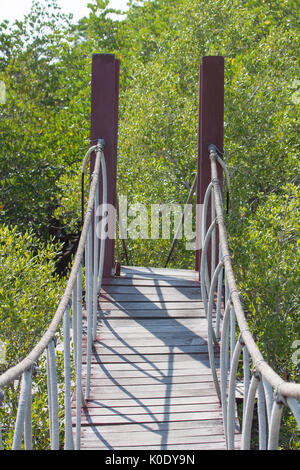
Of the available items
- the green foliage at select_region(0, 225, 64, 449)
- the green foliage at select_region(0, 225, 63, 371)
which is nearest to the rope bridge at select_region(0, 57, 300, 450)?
the green foliage at select_region(0, 225, 64, 449)

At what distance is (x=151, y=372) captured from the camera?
12.1 ft

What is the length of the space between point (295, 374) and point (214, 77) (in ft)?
7.78

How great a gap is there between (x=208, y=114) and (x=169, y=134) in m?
3.36

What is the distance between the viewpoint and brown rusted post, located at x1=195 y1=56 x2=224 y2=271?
466cm

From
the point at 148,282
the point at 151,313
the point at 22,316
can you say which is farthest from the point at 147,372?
the point at 22,316

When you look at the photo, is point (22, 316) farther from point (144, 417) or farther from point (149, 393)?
point (144, 417)

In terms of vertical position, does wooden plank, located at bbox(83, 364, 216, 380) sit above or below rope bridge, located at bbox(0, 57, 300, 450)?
below

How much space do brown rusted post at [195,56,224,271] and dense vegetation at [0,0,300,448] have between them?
680 millimetres

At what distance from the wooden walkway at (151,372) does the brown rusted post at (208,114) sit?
0.82 meters

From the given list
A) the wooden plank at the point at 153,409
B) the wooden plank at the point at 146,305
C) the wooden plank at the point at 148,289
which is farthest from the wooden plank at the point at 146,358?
the wooden plank at the point at 148,289

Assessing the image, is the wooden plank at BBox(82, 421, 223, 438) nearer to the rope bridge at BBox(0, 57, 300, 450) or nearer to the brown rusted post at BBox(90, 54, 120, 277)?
the rope bridge at BBox(0, 57, 300, 450)

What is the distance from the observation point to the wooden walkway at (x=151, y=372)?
3166mm

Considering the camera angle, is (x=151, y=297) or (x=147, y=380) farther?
(x=151, y=297)

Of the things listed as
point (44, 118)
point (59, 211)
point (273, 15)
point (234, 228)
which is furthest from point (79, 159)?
point (234, 228)
